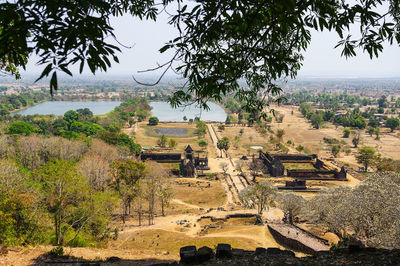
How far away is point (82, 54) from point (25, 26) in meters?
0.60

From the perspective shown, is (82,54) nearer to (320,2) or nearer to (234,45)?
(234,45)

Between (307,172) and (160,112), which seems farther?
(160,112)

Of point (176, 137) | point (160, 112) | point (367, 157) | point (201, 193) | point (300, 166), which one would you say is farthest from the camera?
point (160, 112)

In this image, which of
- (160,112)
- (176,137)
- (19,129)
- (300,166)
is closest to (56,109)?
(160,112)

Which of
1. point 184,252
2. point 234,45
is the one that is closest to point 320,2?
point 234,45

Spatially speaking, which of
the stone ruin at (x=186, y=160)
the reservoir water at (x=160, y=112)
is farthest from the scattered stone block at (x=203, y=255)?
the reservoir water at (x=160, y=112)

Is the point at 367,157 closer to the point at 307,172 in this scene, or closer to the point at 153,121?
the point at 307,172

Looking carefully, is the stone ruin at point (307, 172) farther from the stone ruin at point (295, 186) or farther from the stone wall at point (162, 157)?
the stone wall at point (162, 157)

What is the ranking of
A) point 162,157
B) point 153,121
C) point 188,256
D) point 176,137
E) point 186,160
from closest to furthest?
1. point 188,256
2. point 186,160
3. point 162,157
4. point 176,137
5. point 153,121

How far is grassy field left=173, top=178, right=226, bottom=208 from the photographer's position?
22.5 meters

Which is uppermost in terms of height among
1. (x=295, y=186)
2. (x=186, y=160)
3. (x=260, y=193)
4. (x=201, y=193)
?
(x=260, y=193)

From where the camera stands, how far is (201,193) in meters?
24.6

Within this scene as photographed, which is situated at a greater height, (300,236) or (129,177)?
(129,177)

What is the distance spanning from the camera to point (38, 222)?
30.0 ft
